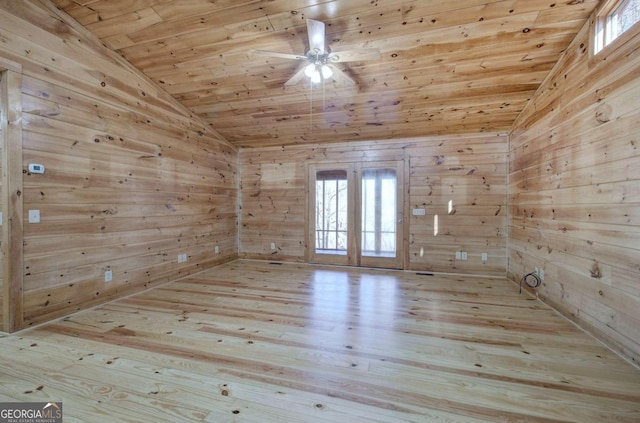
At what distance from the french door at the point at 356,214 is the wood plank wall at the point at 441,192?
0.56 feet

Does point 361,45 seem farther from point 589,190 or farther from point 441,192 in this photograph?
point 441,192

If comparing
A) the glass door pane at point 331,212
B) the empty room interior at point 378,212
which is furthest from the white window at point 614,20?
the glass door pane at point 331,212

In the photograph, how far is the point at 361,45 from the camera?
115 inches

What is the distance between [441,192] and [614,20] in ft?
8.88

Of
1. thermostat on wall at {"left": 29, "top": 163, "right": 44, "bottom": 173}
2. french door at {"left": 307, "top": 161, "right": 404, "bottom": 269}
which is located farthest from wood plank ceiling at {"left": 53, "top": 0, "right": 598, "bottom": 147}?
thermostat on wall at {"left": 29, "top": 163, "right": 44, "bottom": 173}

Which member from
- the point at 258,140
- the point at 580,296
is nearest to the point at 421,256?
the point at 580,296

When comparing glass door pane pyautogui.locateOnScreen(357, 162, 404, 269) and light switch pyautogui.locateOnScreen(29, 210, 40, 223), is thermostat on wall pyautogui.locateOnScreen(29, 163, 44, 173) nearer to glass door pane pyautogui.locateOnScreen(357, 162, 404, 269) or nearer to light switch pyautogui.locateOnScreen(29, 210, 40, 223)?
light switch pyautogui.locateOnScreen(29, 210, 40, 223)

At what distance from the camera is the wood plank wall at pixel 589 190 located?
202cm

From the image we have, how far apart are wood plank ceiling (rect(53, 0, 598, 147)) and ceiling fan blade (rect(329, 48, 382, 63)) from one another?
37 cm

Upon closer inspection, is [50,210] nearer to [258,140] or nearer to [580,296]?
[258,140]

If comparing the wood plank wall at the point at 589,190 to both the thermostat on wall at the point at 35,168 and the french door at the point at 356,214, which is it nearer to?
the french door at the point at 356,214

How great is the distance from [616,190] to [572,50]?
154 cm

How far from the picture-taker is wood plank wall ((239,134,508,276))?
4.40 m

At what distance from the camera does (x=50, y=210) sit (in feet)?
8.71
